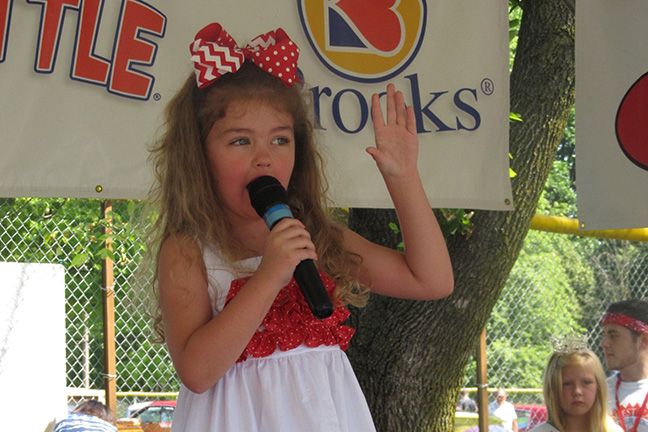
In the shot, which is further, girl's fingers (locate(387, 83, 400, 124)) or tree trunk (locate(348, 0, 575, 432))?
tree trunk (locate(348, 0, 575, 432))

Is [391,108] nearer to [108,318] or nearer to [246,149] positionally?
[246,149]

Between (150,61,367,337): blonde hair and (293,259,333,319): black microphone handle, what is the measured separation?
27 centimetres

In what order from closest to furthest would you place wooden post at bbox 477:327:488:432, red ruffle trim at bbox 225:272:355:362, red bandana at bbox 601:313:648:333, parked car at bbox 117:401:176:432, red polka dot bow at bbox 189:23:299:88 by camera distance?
red ruffle trim at bbox 225:272:355:362 < red polka dot bow at bbox 189:23:299:88 < wooden post at bbox 477:327:488:432 < red bandana at bbox 601:313:648:333 < parked car at bbox 117:401:176:432

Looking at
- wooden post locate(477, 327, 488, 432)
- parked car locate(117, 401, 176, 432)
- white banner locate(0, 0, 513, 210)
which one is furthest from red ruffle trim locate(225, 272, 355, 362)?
parked car locate(117, 401, 176, 432)

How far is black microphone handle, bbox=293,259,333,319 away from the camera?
139 cm

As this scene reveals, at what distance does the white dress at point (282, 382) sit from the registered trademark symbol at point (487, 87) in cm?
127

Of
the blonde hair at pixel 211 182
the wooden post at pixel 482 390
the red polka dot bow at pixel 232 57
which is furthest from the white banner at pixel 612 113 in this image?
the wooden post at pixel 482 390

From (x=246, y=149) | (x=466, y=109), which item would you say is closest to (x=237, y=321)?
(x=246, y=149)

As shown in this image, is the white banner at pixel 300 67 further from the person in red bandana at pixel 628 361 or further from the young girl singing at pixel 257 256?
the person in red bandana at pixel 628 361

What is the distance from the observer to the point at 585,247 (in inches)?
698

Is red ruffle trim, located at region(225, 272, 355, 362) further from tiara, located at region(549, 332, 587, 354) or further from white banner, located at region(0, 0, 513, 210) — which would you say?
tiara, located at region(549, 332, 587, 354)

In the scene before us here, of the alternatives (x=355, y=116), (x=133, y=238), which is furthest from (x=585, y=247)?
(x=355, y=116)

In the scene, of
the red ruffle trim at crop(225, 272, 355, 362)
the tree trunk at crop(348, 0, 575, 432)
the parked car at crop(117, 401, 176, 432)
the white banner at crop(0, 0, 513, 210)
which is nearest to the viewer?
the red ruffle trim at crop(225, 272, 355, 362)

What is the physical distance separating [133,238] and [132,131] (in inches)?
80.7
